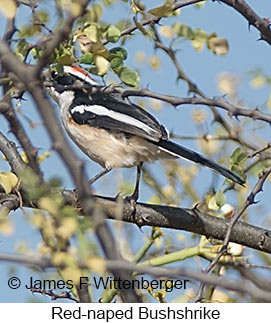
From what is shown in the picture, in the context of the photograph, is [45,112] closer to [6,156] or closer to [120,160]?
[6,156]

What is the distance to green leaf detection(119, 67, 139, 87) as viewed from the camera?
2.45 meters

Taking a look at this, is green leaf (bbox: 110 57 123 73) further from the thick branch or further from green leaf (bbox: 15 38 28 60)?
the thick branch

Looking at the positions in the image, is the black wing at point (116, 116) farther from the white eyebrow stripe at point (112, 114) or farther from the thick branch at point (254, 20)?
the thick branch at point (254, 20)

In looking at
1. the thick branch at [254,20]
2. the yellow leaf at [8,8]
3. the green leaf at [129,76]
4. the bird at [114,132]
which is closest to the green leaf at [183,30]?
the thick branch at [254,20]

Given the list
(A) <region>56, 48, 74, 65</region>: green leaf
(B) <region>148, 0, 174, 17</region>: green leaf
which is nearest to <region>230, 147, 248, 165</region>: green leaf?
(B) <region>148, 0, 174, 17</region>: green leaf

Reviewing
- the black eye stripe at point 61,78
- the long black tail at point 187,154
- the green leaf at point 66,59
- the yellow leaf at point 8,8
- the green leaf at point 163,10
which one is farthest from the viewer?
the long black tail at point 187,154

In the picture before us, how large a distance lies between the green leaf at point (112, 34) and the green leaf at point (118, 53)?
0.25 ft

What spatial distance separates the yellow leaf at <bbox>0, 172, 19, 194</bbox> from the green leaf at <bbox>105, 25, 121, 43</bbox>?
517 millimetres

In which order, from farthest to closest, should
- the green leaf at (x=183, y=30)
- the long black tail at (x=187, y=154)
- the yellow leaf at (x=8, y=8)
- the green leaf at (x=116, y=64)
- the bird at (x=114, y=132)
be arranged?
the bird at (x=114, y=132), the long black tail at (x=187, y=154), the green leaf at (x=183, y=30), the green leaf at (x=116, y=64), the yellow leaf at (x=8, y=8)

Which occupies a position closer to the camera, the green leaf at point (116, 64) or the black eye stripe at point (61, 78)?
the green leaf at point (116, 64)

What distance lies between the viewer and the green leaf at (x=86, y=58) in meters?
2.33

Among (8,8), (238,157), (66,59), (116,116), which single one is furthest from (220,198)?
(8,8)

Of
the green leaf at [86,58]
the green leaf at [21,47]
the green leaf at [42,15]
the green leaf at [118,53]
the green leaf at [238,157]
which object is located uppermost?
the green leaf at [42,15]
